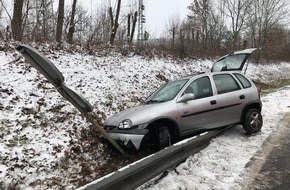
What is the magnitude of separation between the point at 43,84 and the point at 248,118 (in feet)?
18.5

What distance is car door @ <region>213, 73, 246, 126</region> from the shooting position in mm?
7651

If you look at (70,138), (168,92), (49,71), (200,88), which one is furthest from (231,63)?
(49,71)

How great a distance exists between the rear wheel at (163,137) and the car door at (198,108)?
418mm

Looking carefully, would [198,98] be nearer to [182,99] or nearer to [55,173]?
[182,99]

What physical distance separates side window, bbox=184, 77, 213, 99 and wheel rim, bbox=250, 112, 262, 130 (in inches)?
53.2

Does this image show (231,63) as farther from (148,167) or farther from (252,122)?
(148,167)

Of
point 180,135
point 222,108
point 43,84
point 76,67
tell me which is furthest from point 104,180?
point 76,67

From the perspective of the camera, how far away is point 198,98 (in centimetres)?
738

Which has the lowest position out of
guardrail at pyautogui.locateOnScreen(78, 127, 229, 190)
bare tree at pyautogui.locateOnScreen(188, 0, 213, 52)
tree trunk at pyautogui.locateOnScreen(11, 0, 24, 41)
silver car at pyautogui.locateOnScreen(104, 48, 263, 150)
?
guardrail at pyautogui.locateOnScreen(78, 127, 229, 190)

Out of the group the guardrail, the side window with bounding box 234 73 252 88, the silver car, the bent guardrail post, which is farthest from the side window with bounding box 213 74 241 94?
the bent guardrail post

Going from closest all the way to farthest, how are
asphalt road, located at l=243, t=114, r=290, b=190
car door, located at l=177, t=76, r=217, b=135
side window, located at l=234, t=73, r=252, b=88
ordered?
1. asphalt road, located at l=243, t=114, r=290, b=190
2. car door, located at l=177, t=76, r=217, b=135
3. side window, located at l=234, t=73, r=252, b=88

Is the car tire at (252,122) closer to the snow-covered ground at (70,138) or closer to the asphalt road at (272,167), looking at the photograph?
the snow-covered ground at (70,138)

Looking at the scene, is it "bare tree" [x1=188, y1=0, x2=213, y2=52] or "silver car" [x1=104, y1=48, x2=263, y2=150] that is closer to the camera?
"silver car" [x1=104, y1=48, x2=263, y2=150]

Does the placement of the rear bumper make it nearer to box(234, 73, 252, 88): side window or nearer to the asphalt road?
the asphalt road
